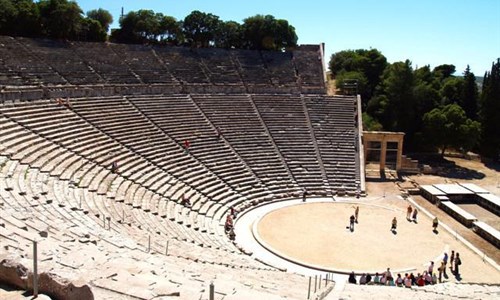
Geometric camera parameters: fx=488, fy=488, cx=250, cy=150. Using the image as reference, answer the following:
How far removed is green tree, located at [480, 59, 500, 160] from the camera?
44.2m

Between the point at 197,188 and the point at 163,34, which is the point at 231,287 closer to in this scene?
the point at 197,188

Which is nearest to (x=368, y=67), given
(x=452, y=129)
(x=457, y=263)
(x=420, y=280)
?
(x=452, y=129)

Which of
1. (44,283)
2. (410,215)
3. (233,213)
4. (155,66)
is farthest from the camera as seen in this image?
(155,66)

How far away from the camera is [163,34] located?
46.7 meters

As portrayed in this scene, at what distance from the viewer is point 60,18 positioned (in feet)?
126

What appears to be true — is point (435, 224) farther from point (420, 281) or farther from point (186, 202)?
→ point (186, 202)

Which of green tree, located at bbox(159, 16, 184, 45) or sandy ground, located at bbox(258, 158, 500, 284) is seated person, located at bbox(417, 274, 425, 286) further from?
green tree, located at bbox(159, 16, 184, 45)

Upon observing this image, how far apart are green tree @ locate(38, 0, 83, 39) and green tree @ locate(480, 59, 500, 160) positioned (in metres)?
36.6

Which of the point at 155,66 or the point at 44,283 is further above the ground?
the point at 155,66

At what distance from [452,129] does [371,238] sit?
2192 cm

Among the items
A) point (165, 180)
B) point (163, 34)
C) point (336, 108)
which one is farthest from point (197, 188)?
point (163, 34)

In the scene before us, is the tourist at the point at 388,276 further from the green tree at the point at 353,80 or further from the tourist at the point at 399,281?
the green tree at the point at 353,80

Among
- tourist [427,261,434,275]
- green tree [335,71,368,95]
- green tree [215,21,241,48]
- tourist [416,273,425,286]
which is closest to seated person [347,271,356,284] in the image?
tourist [416,273,425,286]

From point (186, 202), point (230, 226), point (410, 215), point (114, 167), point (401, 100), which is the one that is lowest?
point (230, 226)
